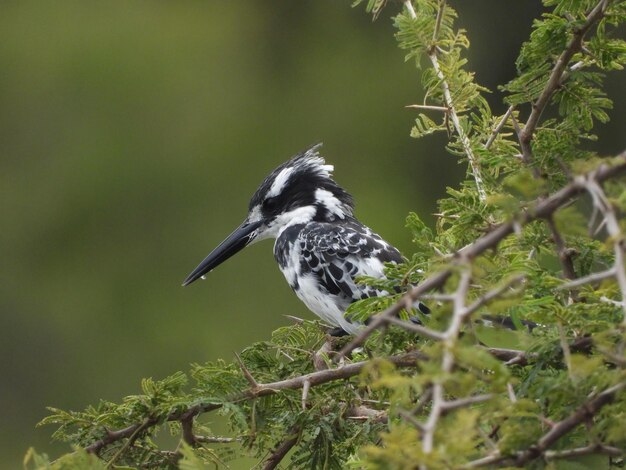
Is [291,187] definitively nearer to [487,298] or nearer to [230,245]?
[230,245]

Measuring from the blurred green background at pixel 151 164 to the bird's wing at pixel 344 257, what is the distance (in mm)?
5621

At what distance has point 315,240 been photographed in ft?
12.7

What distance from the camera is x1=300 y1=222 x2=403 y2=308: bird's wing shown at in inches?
146

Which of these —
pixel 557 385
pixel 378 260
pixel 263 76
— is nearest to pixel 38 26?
pixel 263 76

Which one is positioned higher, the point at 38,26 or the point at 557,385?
the point at 38,26

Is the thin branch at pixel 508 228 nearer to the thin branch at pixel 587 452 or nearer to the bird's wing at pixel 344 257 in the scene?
the thin branch at pixel 587 452

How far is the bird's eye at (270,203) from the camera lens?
4199 mm

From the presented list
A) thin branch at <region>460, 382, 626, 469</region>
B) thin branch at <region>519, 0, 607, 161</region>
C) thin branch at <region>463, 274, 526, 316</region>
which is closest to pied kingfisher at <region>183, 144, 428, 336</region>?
thin branch at <region>519, 0, 607, 161</region>

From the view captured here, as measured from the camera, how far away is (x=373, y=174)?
10289 millimetres

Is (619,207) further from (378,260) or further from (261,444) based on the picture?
(378,260)

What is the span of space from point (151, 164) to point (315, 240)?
22.0 feet

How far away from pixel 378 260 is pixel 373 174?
257 inches

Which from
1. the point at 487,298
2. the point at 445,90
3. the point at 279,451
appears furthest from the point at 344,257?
the point at 487,298

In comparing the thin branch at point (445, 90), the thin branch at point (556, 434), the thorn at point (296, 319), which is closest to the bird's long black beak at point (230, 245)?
the thorn at point (296, 319)
